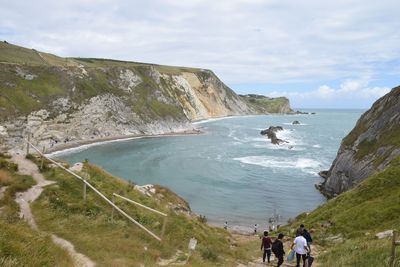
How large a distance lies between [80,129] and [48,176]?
90.0 metres

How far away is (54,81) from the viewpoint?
112m

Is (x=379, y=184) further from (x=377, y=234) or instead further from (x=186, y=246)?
(x=186, y=246)

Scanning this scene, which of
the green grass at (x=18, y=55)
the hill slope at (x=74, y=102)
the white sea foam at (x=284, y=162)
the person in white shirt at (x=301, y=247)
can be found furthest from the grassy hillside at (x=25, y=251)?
the green grass at (x=18, y=55)

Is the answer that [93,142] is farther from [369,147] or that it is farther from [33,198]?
[33,198]

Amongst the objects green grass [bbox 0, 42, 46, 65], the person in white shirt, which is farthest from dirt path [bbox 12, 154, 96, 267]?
green grass [bbox 0, 42, 46, 65]

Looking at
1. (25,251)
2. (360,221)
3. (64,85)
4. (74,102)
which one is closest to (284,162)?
(360,221)

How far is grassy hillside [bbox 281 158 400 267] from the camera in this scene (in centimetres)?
1629

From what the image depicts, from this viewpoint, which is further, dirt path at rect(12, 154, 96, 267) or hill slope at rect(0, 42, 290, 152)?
hill slope at rect(0, 42, 290, 152)

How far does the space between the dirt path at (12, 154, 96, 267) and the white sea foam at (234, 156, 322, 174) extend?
55874 millimetres

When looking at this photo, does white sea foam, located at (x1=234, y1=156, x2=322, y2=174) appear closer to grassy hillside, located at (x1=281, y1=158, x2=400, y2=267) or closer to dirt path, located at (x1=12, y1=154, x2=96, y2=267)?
grassy hillside, located at (x1=281, y1=158, x2=400, y2=267)

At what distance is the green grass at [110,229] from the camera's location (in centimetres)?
1442

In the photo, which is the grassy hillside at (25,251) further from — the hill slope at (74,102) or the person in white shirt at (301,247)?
the hill slope at (74,102)

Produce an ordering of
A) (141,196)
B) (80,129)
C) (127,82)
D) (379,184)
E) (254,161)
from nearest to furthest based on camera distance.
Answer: (141,196) < (379,184) < (254,161) < (80,129) < (127,82)

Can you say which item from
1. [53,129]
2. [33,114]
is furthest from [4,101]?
[53,129]
